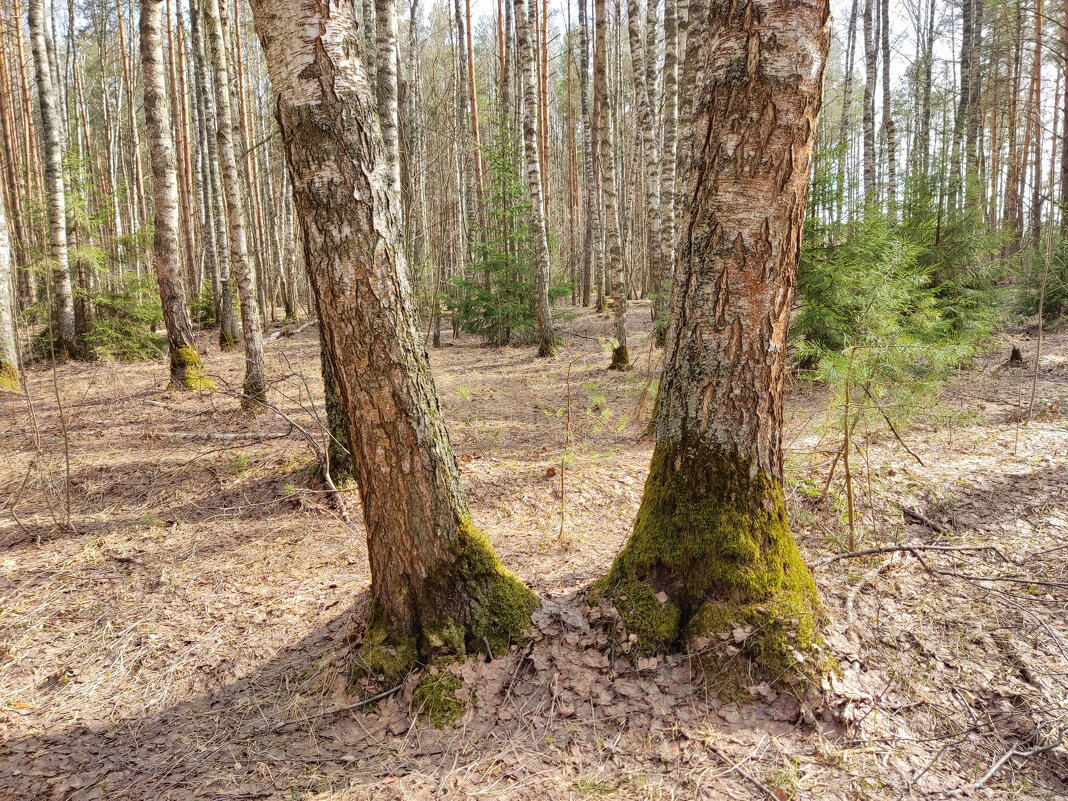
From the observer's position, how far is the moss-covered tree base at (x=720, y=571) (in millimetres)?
2412

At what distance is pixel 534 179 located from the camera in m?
10.1

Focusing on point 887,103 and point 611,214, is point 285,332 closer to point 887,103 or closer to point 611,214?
point 611,214

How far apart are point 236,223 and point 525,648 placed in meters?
6.72

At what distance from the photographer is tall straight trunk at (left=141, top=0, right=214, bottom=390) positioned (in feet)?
25.0

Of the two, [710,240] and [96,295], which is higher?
[96,295]

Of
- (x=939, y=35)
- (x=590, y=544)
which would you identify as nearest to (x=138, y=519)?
(x=590, y=544)

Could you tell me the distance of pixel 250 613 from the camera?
11.3 ft

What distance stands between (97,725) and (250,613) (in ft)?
2.83

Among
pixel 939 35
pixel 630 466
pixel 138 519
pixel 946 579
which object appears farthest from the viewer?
pixel 939 35

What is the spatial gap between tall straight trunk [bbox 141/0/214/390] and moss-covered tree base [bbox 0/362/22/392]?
2330mm

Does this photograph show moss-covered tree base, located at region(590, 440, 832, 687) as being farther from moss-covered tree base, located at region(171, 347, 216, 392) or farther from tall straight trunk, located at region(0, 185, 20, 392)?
tall straight trunk, located at region(0, 185, 20, 392)

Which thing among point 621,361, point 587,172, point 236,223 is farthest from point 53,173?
point 587,172

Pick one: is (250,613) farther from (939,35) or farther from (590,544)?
(939,35)


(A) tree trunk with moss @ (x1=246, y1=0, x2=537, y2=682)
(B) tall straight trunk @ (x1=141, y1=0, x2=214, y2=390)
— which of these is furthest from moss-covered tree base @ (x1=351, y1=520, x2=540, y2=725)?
(B) tall straight trunk @ (x1=141, y1=0, x2=214, y2=390)
